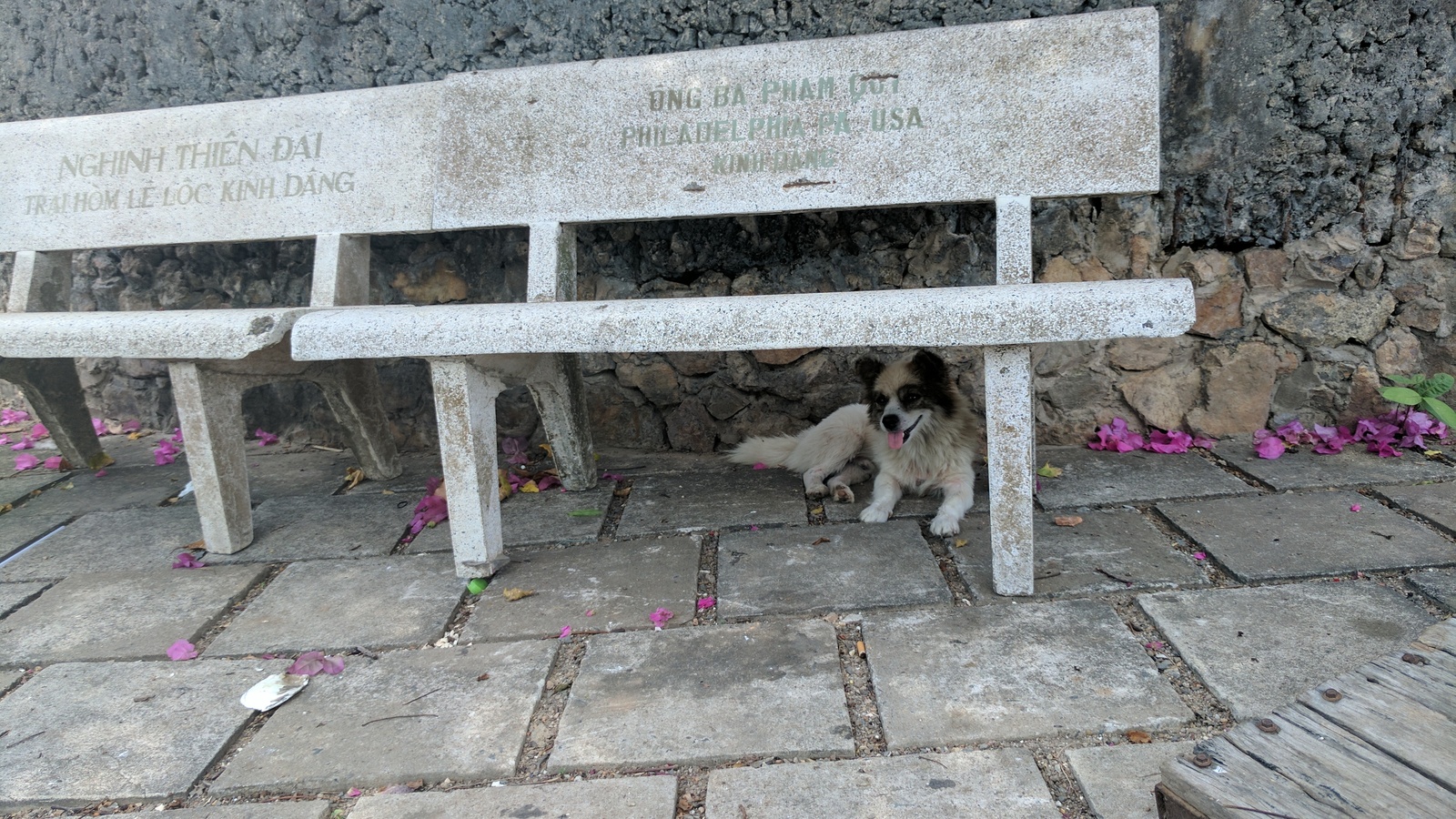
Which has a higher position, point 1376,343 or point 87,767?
point 1376,343

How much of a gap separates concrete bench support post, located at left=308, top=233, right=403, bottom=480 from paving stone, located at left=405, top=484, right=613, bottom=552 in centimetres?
39

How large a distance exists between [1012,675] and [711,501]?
135 cm

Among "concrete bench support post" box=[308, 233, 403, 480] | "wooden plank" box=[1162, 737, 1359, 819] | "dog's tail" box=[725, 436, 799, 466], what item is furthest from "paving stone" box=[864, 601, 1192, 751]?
"concrete bench support post" box=[308, 233, 403, 480]

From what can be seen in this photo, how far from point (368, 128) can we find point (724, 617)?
2116 millimetres

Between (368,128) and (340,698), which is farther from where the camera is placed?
(368,128)

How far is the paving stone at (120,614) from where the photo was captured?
225cm

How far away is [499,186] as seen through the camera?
2873 mm

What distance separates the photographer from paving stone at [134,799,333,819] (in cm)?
162

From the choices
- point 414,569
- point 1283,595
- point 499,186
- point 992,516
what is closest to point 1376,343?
point 1283,595

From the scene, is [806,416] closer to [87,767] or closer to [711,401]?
[711,401]

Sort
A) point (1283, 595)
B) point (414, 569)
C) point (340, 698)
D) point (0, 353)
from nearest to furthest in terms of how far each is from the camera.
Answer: point (340, 698) → point (1283, 595) → point (414, 569) → point (0, 353)

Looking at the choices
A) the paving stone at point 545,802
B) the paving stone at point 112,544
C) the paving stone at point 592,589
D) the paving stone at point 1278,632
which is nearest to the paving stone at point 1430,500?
the paving stone at point 1278,632

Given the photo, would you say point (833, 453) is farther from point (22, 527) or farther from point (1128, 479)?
point (22, 527)

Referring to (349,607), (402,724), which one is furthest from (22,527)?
(402,724)
